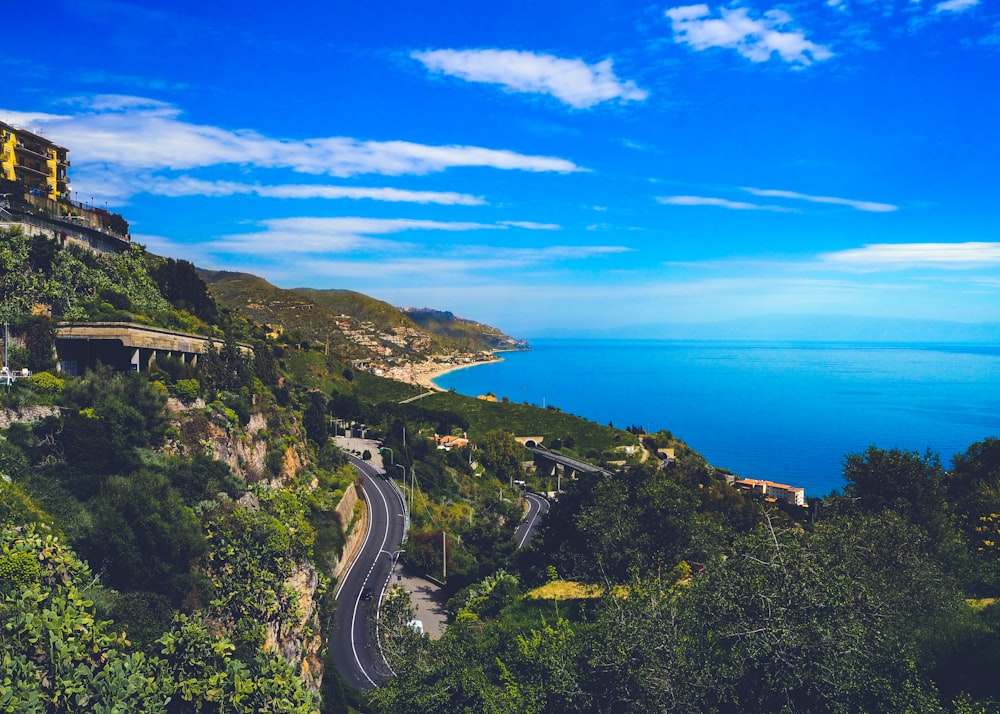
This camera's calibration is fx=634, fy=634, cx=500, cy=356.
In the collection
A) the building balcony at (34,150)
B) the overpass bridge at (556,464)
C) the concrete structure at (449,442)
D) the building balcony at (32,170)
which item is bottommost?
the overpass bridge at (556,464)

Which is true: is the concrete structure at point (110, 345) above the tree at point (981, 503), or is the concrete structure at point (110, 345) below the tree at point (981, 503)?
above

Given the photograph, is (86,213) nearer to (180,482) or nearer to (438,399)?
(180,482)

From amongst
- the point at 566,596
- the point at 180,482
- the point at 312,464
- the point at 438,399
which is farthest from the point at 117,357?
the point at 438,399

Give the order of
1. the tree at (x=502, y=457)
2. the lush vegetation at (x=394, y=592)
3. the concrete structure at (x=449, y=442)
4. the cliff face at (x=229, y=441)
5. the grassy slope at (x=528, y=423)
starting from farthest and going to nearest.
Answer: the grassy slope at (x=528, y=423), the concrete structure at (x=449, y=442), the tree at (x=502, y=457), the cliff face at (x=229, y=441), the lush vegetation at (x=394, y=592)

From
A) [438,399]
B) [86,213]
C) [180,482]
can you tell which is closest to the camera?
[180,482]

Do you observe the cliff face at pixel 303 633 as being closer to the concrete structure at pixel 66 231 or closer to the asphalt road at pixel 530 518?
the asphalt road at pixel 530 518

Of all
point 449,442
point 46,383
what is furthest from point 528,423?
point 46,383

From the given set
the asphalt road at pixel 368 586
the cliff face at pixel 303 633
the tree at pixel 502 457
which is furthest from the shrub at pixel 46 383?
the tree at pixel 502 457
